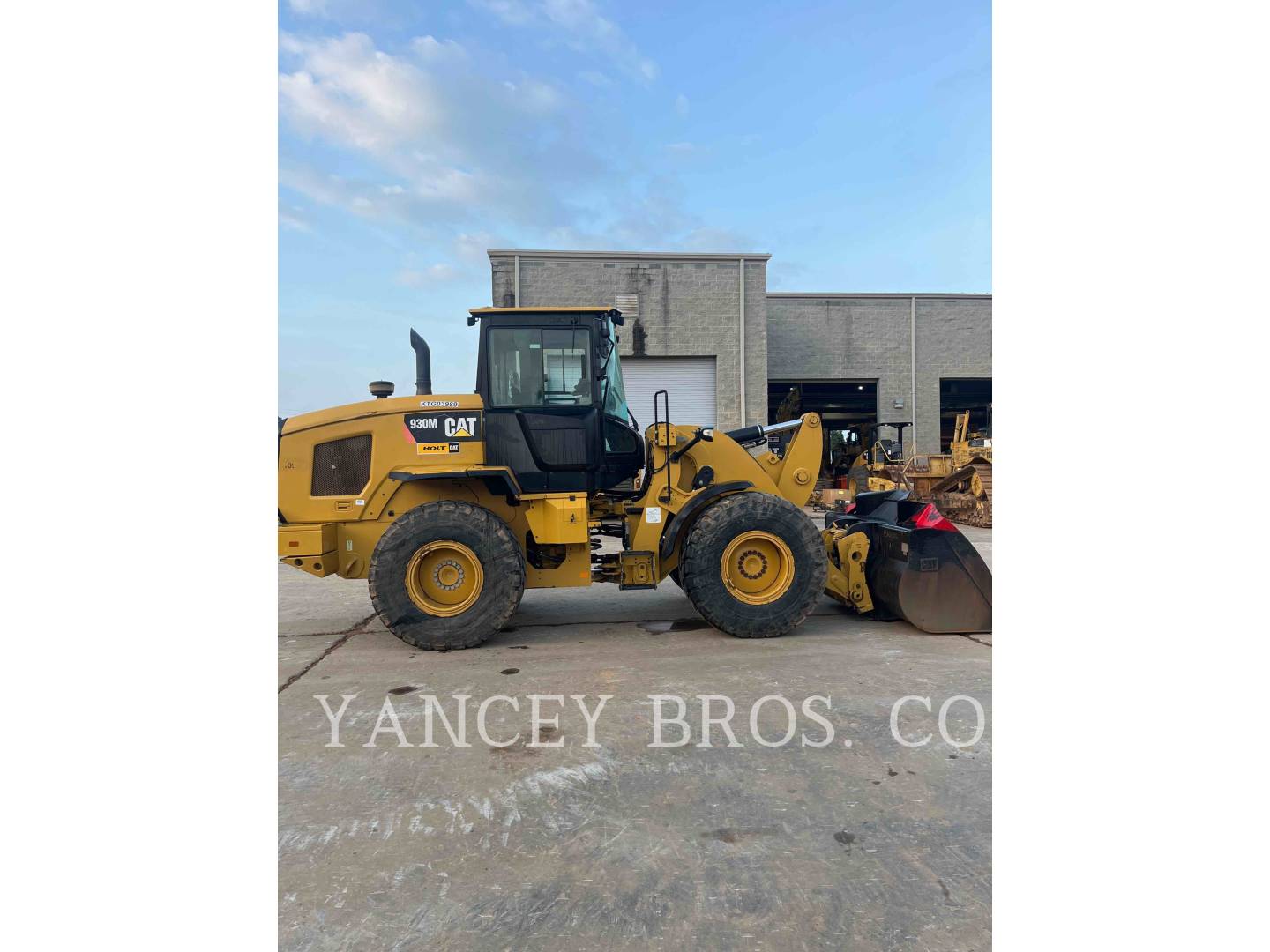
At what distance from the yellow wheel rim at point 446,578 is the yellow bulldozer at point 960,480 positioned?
37.1 feet

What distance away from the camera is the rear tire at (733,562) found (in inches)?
189

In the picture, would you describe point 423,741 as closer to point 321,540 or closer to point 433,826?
point 433,826

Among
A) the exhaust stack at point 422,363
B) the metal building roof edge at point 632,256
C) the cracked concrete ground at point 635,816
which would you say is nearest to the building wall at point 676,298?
the metal building roof edge at point 632,256

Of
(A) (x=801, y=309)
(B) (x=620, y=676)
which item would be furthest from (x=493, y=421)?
(A) (x=801, y=309)

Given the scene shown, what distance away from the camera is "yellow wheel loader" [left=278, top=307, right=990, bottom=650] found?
15.3 ft

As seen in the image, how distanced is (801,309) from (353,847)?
19.8 metres

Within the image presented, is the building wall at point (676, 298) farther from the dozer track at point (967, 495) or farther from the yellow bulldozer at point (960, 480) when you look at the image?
the dozer track at point (967, 495)

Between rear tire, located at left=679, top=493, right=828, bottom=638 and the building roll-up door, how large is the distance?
12442mm

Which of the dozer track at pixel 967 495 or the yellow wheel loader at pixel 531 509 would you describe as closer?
the yellow wheel loader at pixel 531 509

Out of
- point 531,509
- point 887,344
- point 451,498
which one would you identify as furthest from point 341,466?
point 887,344

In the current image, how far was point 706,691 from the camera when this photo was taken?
11.9ft

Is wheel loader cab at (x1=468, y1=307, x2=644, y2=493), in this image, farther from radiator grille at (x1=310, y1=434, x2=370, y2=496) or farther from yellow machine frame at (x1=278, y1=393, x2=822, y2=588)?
radiator grille at (x1=310, y1=434, x2=370, y2=496)

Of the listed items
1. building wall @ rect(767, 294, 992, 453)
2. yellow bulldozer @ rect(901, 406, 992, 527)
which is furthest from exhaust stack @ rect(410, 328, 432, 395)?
building wall @ rect(767, 294, 992, 453)

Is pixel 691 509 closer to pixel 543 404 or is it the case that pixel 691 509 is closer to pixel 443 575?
pixel 543 404
